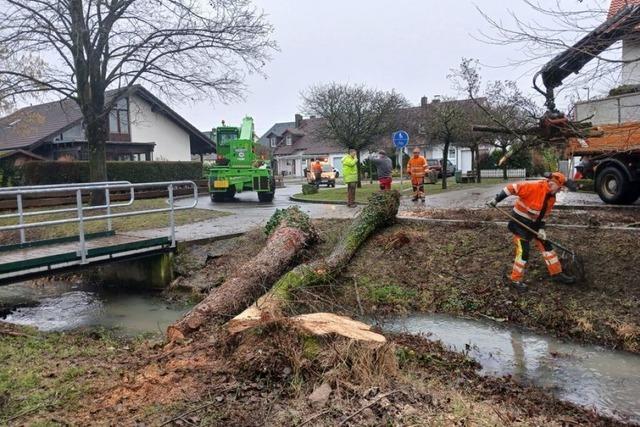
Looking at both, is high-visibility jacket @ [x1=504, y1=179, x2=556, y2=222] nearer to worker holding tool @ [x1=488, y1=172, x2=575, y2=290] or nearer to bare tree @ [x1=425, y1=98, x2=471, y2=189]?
worker holding tool @ [x1=488, y1=172, x2=575, y2=290]

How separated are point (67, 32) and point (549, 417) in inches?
655

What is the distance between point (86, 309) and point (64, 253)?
1003mm

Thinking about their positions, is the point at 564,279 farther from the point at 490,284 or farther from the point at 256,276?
the point at 256,276

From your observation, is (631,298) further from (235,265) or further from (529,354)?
(235,265)

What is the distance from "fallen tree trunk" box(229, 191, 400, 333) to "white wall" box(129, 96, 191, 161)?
90.2 ft

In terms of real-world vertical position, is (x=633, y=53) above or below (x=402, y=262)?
above

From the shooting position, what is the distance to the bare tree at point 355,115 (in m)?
26.5

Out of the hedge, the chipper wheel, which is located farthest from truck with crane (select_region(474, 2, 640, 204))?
the hedge

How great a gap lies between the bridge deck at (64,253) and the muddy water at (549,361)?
454 centimetres

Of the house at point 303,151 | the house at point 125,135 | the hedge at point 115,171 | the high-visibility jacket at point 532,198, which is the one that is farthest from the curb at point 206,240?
the house at point 303,151

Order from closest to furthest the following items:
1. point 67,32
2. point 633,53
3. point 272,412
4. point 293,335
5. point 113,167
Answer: point 272,412 < point 293,335 < point 633,53 < point 67,32 < point 113,167

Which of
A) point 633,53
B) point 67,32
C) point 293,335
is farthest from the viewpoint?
point 67,32

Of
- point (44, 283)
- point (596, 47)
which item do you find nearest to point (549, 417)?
point (596, 47)

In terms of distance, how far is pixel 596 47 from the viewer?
549 centimetres
